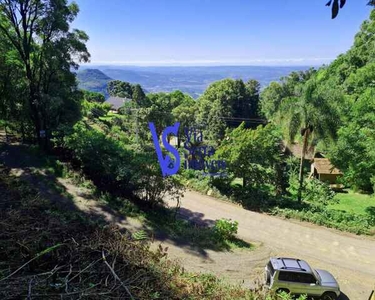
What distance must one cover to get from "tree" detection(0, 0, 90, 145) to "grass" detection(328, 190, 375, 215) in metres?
17.4

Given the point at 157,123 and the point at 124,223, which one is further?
the point at 157,123

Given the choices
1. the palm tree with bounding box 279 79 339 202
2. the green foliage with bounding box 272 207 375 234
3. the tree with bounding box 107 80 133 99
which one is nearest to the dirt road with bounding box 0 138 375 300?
the green foliage with bounding box 272 207 375 234

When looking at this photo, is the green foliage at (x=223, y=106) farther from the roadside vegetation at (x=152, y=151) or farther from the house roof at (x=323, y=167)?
the roadside vegetation at (x=152, y=151)

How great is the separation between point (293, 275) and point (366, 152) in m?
12.4

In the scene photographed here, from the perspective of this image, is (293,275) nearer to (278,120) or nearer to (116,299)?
(116,299)

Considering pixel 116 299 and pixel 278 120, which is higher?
pixel 116 299

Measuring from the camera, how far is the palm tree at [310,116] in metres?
19.0

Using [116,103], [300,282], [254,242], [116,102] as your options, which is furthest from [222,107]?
[116,102]

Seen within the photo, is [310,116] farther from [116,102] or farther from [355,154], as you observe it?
[116,102]

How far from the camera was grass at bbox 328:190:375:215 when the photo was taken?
68.5ft

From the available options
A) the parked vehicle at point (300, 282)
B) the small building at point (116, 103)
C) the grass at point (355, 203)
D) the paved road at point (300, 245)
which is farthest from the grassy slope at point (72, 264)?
the small building at point (116, 103)

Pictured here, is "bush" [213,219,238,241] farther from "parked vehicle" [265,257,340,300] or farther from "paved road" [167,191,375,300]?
"parked vehicle" [265,257,340,300]

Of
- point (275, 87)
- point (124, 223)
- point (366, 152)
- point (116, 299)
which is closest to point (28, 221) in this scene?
point (116, 299)

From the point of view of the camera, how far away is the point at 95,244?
4090mm
